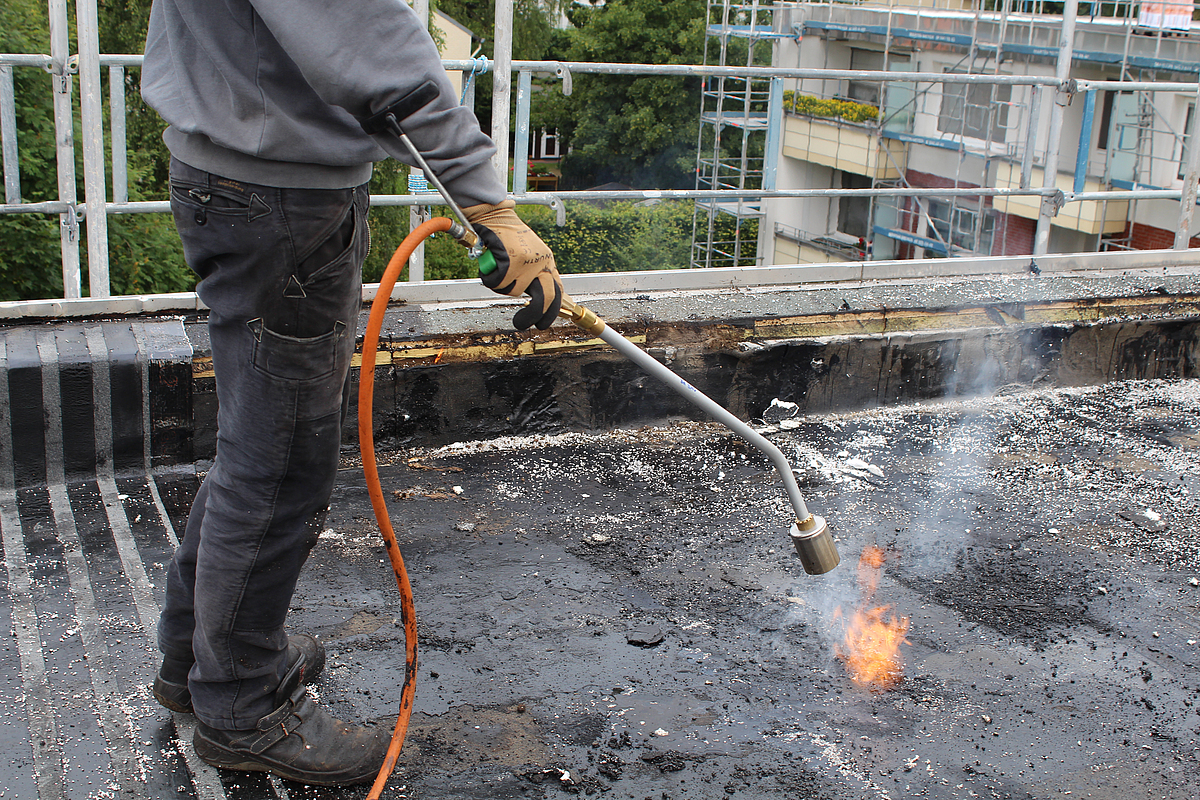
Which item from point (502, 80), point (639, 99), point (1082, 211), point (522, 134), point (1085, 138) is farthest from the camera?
point (639, 99)

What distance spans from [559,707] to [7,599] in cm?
158

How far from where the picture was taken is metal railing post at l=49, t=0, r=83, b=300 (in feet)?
13.4

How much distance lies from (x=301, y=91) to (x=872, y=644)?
210 cm

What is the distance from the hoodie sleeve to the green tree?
34.9 metres

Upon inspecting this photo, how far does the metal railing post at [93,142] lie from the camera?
3947 millimetres

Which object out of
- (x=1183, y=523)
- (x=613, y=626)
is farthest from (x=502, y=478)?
(x=1183, y=523)

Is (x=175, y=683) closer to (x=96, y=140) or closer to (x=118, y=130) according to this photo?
(x=96, y=140)

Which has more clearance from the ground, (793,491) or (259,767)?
(793,491)

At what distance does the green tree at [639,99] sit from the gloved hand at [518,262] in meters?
34.7

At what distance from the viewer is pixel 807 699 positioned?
2732 mm

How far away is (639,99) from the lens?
37.7 m

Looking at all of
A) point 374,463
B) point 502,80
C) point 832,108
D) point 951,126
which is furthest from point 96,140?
point 832,108

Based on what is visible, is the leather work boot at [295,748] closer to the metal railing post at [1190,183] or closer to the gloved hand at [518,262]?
the gloved hand at [518,262]

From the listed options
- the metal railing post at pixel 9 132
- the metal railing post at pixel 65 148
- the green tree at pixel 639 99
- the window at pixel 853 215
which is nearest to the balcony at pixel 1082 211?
the window at pixel 853 215
